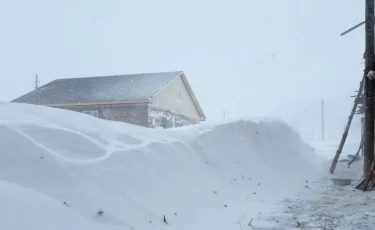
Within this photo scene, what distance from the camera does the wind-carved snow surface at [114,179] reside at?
3742 millimetres

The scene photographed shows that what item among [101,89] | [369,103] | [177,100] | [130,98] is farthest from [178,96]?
[369,103]

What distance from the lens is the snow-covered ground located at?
12.6ft

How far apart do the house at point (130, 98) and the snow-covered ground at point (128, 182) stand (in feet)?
41.6

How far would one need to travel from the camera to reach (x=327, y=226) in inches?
188

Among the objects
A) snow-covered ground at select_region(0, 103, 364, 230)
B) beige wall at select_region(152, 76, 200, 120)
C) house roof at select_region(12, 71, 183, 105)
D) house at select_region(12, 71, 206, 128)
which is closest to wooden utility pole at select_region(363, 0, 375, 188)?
snow-covered ground at select_region(0, 103, 364, 230)

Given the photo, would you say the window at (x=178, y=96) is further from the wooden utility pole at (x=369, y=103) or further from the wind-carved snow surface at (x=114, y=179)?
the wooden utility pole at (x=369, y=103)


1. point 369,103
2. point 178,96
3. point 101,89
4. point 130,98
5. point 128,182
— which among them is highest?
point 101,89

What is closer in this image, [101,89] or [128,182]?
[128,182]

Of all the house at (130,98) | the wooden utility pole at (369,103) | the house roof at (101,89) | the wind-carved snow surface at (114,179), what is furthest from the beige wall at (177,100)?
the wind-carved snow surface at (114,179)

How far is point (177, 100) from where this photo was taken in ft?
86.1

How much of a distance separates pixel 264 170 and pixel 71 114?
19.7 ft

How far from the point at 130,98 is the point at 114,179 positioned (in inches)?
681

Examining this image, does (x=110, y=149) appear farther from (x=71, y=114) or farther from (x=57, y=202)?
(x=57, y=202)

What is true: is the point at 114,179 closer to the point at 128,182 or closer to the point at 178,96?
the point at 128,182
